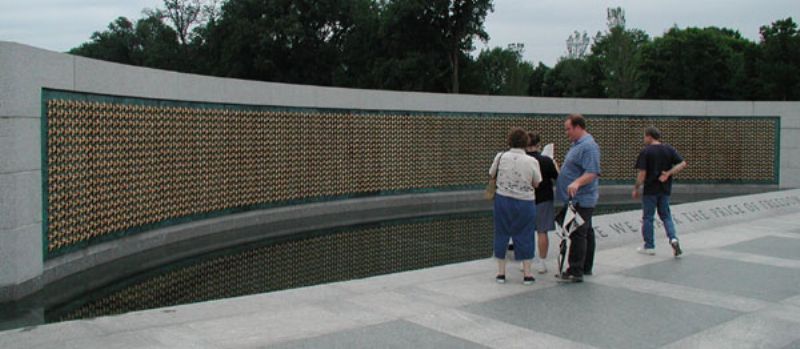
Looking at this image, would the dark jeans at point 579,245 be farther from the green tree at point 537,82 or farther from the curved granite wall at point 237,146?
the green tree at point 537,82

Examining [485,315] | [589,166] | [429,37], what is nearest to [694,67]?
[429,37]

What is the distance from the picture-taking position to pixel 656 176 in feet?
29.1

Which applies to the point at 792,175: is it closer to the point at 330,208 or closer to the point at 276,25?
the point at 330,208

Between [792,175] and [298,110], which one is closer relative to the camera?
[298,110]

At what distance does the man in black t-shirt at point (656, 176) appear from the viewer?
883 cm

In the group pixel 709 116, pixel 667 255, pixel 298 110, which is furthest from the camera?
pixel 709 116

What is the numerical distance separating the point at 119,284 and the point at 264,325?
2919mm

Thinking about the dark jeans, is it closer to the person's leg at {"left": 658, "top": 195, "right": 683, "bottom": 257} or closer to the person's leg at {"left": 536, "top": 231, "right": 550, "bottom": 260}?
the person's leg at {"left": 536, "top": 231, "right": 550, "bottom": 260}

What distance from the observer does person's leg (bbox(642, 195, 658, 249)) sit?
9031 mm

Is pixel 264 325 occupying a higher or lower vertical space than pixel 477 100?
lower

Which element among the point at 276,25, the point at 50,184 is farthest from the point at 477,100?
the point at 276,25

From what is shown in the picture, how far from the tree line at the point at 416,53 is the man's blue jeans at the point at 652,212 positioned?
34.4 metres

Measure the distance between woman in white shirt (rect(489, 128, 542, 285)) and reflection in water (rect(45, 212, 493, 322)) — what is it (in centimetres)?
194

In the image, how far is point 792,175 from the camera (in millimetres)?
20562
